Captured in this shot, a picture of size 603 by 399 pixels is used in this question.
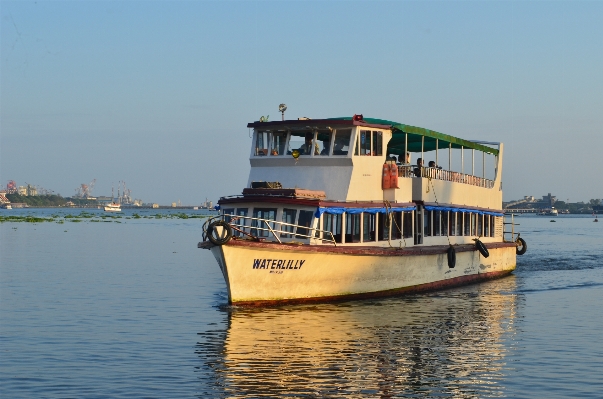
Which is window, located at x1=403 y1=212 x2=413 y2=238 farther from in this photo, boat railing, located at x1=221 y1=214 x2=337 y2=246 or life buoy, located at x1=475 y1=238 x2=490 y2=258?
life buoy, located at x1=475 y1=238 x2=490 y2=258

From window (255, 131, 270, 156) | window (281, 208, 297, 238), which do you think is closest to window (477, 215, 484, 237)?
window (255, 131, 270, 156)

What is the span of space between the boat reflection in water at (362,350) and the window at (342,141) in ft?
16.3

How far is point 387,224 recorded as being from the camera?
28.5 metres

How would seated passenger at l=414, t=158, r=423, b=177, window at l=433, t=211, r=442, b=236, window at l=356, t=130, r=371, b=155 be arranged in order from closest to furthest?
window at l=356, t=130, r=371, b=155
seated passenger at l=414, t=158, r=423, b=177
window at l=433, t=211, r=442, b=236

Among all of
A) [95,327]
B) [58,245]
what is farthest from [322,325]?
[58,245]

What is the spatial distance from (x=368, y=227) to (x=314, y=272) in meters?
3.44

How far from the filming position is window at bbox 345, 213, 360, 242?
1054 inches

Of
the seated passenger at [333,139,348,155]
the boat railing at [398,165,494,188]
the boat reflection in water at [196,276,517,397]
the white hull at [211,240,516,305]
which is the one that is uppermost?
the seated passenger at [333,139,348,155]

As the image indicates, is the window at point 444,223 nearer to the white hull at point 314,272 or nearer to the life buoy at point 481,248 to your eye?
the white hull at point 314,272

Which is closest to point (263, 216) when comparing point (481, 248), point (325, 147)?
point (325, 147)

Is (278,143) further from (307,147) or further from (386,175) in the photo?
(386,175)

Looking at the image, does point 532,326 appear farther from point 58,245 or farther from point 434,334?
point 58,245

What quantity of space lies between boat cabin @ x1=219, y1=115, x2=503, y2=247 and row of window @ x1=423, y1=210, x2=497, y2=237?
10 centimetres

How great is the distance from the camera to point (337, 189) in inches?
1075
